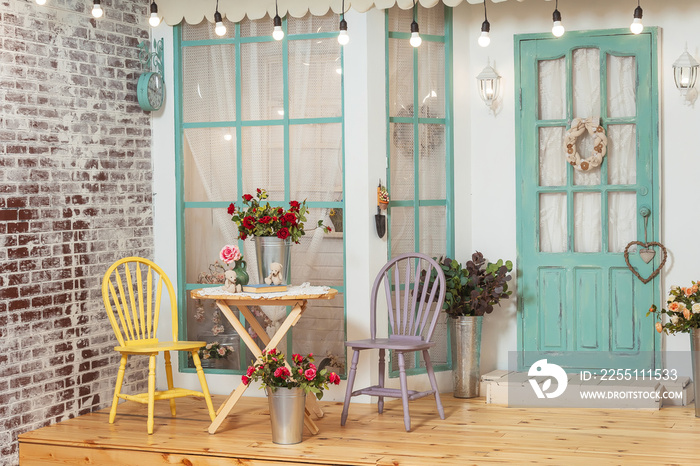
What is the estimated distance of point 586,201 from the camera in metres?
5.44

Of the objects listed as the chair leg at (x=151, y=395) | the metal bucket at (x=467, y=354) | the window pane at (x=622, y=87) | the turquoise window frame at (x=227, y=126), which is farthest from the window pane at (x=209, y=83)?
the window pane at (x=622, y=87)

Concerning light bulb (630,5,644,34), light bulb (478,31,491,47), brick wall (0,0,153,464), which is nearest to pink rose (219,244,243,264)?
brick wall (0,0,153,464)

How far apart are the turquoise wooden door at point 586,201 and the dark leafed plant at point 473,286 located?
0.27 m

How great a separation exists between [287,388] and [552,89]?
2.66 m

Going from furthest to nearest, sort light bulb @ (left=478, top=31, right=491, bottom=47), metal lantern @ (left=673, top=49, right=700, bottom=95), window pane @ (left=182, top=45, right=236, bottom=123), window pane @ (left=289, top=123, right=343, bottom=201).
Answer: window pane @ (left=182, top=45, right=236, bottom=123) < window pane @ (left=289, top=123, right=343, bottom=201) < metal lantern @ (left=673, top=49, right=700, bottom=95) < light bulb @ (left=478, top=31, right=491, bottom=47)

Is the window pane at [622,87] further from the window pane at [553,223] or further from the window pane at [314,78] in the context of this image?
the window pane at [314,78]

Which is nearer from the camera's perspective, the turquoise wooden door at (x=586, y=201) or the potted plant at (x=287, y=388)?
the potted plant at (x=287, y=388)

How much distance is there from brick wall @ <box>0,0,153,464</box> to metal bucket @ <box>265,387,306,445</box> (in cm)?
138

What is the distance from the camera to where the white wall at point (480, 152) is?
17.1 feet

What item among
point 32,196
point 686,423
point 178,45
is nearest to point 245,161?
point 178,45

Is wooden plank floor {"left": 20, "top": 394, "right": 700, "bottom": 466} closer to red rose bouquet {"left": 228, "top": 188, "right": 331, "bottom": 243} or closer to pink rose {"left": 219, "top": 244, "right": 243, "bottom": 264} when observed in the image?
pink rose {"left": 219, "top": 244, "right": 243, "bottom": 264}

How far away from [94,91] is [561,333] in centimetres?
327

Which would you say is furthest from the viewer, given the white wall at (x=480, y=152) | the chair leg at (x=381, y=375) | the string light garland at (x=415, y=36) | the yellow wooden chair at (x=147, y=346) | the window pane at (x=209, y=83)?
the window pane at (x=209, y=83)

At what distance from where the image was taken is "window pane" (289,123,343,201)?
5.32 meters
